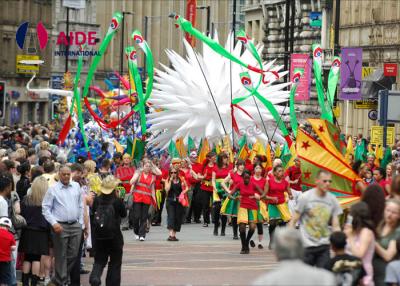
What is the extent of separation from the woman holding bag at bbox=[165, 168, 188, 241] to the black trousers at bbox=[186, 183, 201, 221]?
2692 millimetres

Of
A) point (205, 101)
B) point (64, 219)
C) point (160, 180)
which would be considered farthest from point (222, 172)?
point (64, 219)

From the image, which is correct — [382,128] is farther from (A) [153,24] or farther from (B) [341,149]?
(A) [153,24]

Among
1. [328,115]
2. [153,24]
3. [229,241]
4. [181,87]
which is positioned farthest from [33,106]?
[229,241]

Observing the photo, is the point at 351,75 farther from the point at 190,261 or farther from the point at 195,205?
the point at 190,261

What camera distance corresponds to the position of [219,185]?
29125mm

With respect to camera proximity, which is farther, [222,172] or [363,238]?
Result: [222,172]

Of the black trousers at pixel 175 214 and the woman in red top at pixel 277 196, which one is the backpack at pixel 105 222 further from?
the black trousers at pixel 175 214

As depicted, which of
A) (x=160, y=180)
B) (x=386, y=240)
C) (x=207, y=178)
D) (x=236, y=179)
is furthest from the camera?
(x=207, y=178)

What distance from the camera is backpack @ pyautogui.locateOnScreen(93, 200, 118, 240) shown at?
18312 mm

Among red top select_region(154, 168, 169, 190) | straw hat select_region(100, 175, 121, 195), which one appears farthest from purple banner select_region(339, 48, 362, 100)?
straw hat select_region(100, 175, 121, 195)

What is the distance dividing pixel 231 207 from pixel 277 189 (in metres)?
1.19

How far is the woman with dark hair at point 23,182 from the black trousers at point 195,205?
9.67 m

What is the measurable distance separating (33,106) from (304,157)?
73022mm

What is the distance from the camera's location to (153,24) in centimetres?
13125
